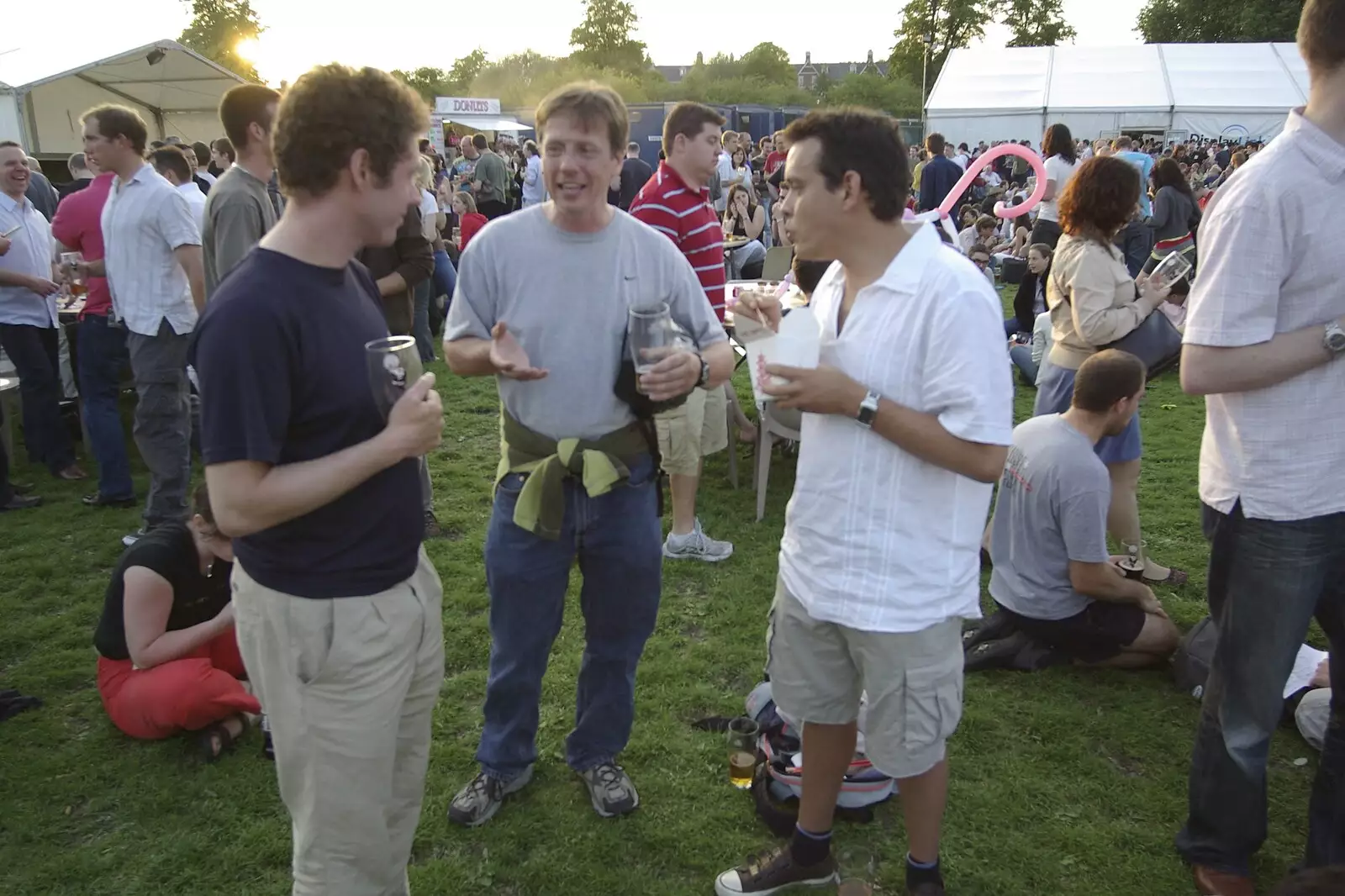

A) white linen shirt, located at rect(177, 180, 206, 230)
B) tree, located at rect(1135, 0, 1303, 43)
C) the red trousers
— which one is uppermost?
tree, located at rect(1135, 0, 1303, 43)

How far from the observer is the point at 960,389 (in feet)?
6.05

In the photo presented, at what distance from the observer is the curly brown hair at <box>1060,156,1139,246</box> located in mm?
3891

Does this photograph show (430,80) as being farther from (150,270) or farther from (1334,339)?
(1334,339)

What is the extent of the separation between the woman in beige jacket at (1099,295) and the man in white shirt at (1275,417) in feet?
6.11

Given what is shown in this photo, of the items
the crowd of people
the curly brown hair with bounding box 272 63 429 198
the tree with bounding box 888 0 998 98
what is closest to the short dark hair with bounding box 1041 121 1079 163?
the crowd of people

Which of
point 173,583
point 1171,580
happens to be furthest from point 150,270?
point 1171,580

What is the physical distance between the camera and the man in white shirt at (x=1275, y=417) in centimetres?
197

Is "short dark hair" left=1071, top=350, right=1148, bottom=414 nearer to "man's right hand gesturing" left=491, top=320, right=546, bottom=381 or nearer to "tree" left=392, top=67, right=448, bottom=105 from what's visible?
"man's right hand gesturing" left=491, top=320, right=546, bottom=381

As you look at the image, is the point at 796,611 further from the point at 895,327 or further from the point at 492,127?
the point at 492,127

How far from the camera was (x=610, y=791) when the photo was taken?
284cm

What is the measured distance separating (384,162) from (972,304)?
1193 mm

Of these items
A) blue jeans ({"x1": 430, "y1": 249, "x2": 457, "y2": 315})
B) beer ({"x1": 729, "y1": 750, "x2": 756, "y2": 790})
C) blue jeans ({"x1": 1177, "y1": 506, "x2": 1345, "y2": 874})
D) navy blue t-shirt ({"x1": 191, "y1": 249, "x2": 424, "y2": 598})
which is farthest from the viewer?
blue jeans ({"x1": 430, "y1": 249, "x2": 457, "y2": 315})

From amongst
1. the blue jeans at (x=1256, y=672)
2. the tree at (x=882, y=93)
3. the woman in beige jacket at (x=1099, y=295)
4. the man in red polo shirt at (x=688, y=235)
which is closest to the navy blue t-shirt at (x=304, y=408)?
the blue jeans at (x=1256, y=672)

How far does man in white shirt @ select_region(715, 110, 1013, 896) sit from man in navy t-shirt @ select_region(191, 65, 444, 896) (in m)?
0.83
